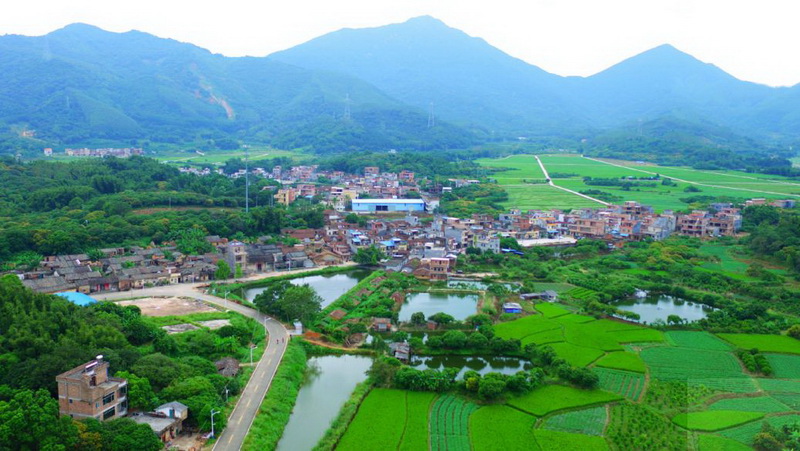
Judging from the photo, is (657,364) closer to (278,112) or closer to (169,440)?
(169,440)

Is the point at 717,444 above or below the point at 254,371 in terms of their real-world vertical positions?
above

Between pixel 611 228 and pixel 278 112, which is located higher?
pixel 278 112

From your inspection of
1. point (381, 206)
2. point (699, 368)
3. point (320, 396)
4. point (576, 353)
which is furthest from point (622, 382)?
point (381, 206)

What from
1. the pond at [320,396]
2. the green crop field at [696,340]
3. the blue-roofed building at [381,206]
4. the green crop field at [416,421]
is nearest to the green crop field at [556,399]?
the green crop field at [416,421]

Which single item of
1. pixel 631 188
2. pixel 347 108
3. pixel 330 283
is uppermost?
pixel 347 108

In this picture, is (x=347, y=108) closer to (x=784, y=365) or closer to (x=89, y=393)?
(x=784, y=365)

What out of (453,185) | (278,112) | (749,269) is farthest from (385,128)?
(749,269)

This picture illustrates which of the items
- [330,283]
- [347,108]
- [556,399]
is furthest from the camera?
[347,108]
